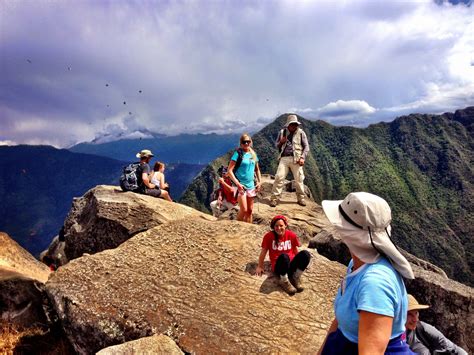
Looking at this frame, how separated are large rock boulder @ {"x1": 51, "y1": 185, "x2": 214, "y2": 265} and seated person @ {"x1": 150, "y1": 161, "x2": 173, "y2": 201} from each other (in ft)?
6.92

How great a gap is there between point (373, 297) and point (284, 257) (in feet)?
19.6

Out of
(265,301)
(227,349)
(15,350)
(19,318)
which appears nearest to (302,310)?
(265,301)

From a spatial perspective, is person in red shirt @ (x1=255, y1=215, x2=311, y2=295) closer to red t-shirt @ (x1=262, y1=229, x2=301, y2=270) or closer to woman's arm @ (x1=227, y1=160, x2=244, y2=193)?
red t-shirt @ (x1=262, y1=229, x2=301, y2=270)

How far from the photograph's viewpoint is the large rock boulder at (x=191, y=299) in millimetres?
7625

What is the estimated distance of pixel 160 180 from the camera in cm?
1928

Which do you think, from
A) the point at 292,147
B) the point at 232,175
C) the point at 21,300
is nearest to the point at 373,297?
the point at 21,300

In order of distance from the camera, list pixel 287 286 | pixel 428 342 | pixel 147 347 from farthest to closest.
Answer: pixel 287 286 → pixel 428 342 → pixel 147 347

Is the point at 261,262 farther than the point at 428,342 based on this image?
Yes

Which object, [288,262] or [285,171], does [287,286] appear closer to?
[288,262]

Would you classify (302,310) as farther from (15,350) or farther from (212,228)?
(15,350)

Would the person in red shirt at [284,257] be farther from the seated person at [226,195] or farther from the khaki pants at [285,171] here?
the khaki pants at [285,171]

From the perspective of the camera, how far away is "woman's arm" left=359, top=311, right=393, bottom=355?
3016 millimetres

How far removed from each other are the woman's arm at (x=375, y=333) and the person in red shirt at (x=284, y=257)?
19.1 feet

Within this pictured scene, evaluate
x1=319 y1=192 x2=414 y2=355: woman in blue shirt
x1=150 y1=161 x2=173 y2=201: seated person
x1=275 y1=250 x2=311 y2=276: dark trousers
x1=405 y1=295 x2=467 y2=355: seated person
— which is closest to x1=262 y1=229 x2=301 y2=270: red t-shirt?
x1=275 y1=250 x2=311 y2=276: dark trousers
